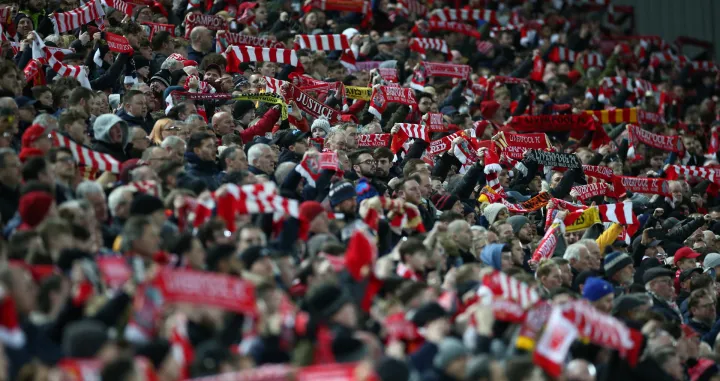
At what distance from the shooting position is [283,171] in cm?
1198

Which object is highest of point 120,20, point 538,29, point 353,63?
point 120,20

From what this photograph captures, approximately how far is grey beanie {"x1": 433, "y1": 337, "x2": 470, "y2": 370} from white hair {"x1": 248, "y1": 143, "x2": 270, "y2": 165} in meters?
4.07

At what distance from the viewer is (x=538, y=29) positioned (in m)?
24.3

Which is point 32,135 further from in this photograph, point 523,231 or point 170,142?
point 523,231

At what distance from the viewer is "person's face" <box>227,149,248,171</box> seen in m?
11.4

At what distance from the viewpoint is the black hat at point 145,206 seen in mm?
9617

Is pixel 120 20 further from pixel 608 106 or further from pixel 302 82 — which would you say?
pixel 608 106

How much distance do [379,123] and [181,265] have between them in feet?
23.5

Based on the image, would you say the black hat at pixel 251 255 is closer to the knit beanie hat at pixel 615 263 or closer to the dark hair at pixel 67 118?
the dark hair at pixel 67 118

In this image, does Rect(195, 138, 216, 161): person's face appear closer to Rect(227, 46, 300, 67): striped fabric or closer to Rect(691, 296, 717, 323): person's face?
Rect(227, 46, 300, 67): striped fabric

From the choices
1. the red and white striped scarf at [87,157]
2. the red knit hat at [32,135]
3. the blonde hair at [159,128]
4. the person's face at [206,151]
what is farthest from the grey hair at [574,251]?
the red knit hat at [32,135]

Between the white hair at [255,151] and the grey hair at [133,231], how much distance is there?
3206mm

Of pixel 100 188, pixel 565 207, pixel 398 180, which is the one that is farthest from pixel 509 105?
pixel 100 188

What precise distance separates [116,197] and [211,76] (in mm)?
5146
